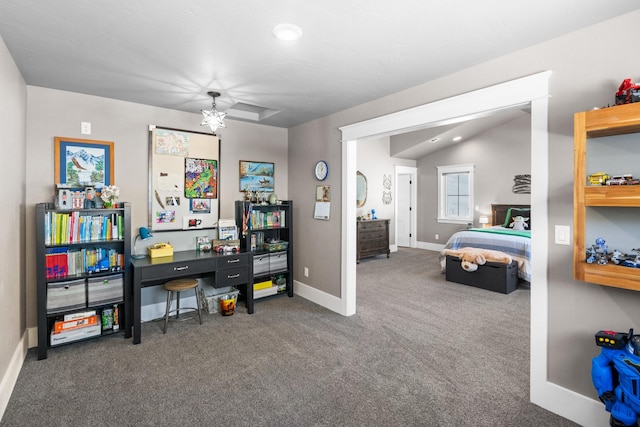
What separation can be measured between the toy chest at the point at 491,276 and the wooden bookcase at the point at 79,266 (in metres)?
4.53

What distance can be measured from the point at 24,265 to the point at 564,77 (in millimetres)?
4533

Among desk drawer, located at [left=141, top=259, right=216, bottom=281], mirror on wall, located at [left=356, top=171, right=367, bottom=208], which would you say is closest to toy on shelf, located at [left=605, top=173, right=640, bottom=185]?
desk drawer, located at [left=141, top=259, right=216, bottom=281]

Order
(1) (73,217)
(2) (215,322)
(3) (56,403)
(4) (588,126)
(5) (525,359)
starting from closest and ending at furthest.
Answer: (4) (588,126) → (3) (56,403) → (5) (525,359) → (1) (73,217) → (2) (215,322)

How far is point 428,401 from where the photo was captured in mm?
2182

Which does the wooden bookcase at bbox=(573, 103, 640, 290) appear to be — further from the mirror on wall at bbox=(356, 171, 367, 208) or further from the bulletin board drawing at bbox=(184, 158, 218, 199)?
the mirror on wall at bbox=(356, 171, 367, 208)

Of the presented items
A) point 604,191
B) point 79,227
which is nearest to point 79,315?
point 79,227

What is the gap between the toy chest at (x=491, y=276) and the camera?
4.53 meters

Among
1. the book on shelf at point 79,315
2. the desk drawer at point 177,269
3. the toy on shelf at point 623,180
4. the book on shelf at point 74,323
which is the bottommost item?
the book on shelf at point 74,323

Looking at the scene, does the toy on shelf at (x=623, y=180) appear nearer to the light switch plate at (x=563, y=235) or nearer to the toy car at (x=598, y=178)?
the toy car at (x=598, y=178)

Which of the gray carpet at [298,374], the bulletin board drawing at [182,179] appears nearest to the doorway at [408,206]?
the gray carpet at [298,374]

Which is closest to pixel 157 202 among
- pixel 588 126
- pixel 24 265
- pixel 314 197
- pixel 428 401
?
pixel 24 265

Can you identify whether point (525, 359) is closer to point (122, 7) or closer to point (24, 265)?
point (122, 7)

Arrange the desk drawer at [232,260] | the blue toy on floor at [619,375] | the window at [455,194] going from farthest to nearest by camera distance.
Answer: the window at [455,194] → the desk drawer at [232,260] → the blue toy on floor at [619,375]

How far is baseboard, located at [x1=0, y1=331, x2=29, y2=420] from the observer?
2066 mm
